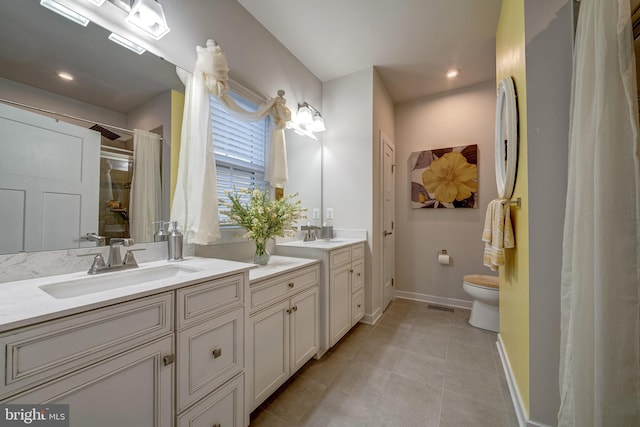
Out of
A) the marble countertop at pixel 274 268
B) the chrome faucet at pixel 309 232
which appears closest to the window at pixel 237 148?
the marble countertop at pixel 274 268

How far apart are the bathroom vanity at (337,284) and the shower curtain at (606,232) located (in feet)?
4.38

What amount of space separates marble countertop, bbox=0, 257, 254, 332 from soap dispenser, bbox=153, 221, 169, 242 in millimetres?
219

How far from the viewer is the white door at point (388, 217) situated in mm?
2838

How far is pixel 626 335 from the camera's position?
698 millimetres

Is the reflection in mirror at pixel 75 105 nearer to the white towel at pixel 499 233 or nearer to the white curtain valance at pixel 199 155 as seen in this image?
the white curtain valance at pixel 199 155

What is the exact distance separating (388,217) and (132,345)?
2698mm

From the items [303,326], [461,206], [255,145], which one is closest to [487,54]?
[461,206]

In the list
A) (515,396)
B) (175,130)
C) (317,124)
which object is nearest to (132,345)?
(175,130)

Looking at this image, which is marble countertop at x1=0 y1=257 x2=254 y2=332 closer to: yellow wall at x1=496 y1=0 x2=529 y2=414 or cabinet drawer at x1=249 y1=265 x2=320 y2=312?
cabinet drawer at x1=249 y1=265 x2=320 y2=312

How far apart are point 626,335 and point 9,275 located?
2.06 m

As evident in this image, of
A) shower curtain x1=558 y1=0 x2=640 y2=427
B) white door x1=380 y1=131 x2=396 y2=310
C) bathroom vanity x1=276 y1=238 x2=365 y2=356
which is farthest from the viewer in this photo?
white door x1=380 y1=131 x2=396 y2=310

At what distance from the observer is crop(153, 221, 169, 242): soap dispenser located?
1327 millimetres

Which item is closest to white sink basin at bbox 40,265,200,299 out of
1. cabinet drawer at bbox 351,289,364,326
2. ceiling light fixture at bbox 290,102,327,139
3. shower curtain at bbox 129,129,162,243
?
shower curtain at bbox 129,129,162,243

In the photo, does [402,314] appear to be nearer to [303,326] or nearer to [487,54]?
[303,326]
